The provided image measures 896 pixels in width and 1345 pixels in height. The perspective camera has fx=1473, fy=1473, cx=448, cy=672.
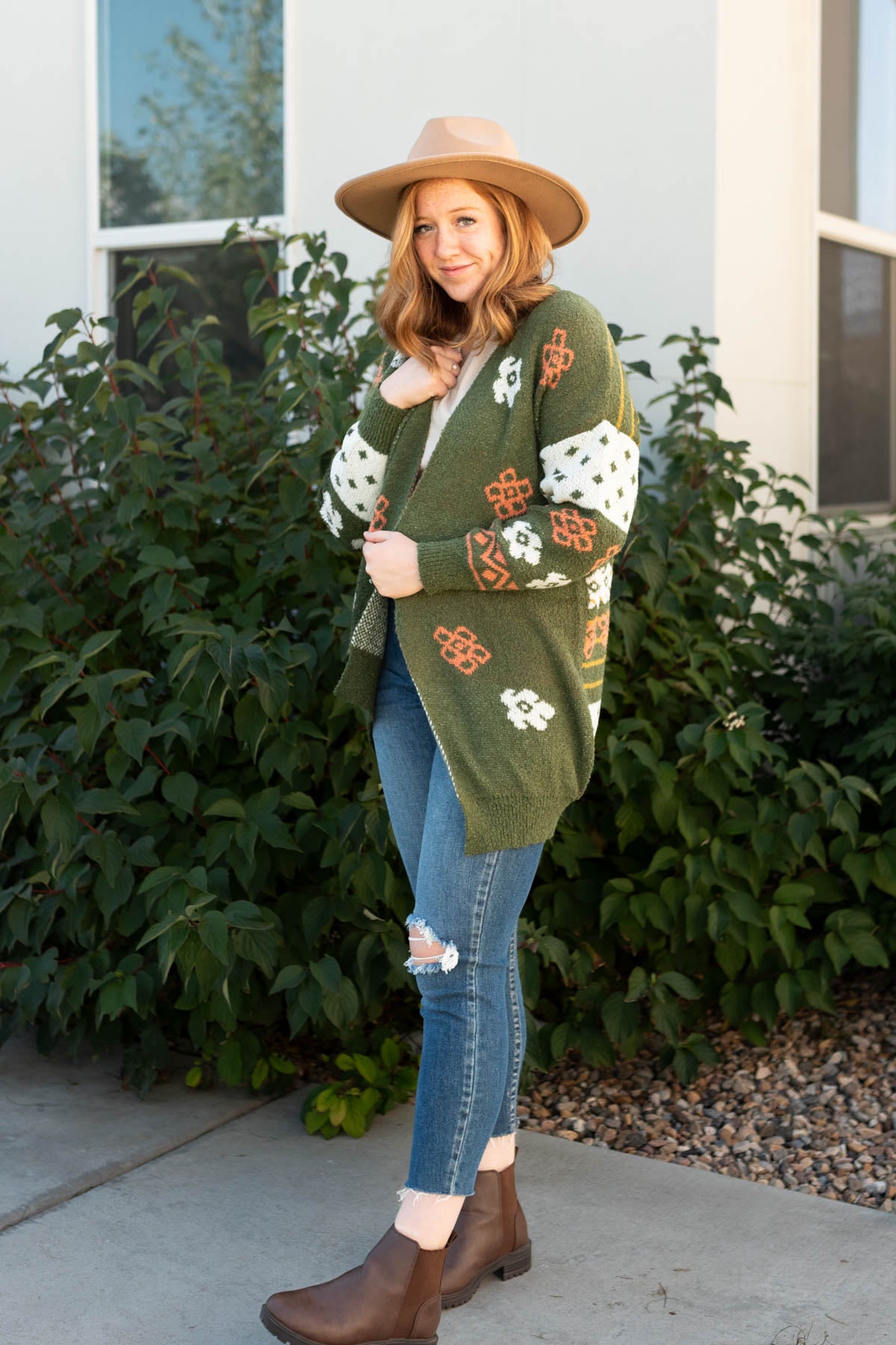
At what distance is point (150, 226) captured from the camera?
16.8ft

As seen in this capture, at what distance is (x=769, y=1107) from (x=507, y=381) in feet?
6.60

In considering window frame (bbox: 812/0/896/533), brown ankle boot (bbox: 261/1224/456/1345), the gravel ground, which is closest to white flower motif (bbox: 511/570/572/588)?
brown ankle boot (bbox: 261/1224/456/1345)

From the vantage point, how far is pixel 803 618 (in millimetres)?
4039

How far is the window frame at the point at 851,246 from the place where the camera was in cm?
462

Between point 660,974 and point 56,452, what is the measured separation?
2.05m

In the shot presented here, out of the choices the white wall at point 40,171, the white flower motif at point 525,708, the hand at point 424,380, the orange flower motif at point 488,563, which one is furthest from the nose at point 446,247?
the white wall at point 40,171

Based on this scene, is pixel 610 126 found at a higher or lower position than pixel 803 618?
higher

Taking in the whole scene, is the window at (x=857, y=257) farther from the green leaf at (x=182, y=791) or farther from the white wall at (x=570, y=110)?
the green leaf at (x=182, y=791)

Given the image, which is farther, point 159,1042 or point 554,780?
point 159,1042

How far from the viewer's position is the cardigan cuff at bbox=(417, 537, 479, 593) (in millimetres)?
2225

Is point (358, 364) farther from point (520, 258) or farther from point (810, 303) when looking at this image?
point (810, 303)

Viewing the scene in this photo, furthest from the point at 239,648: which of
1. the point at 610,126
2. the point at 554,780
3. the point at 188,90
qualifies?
the point at 188,90

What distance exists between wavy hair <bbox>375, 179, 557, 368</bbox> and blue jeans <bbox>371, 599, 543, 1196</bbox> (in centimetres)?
67

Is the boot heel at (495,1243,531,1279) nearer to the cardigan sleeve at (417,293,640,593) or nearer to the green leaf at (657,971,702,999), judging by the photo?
the green leaf at (657,971,702,999)
